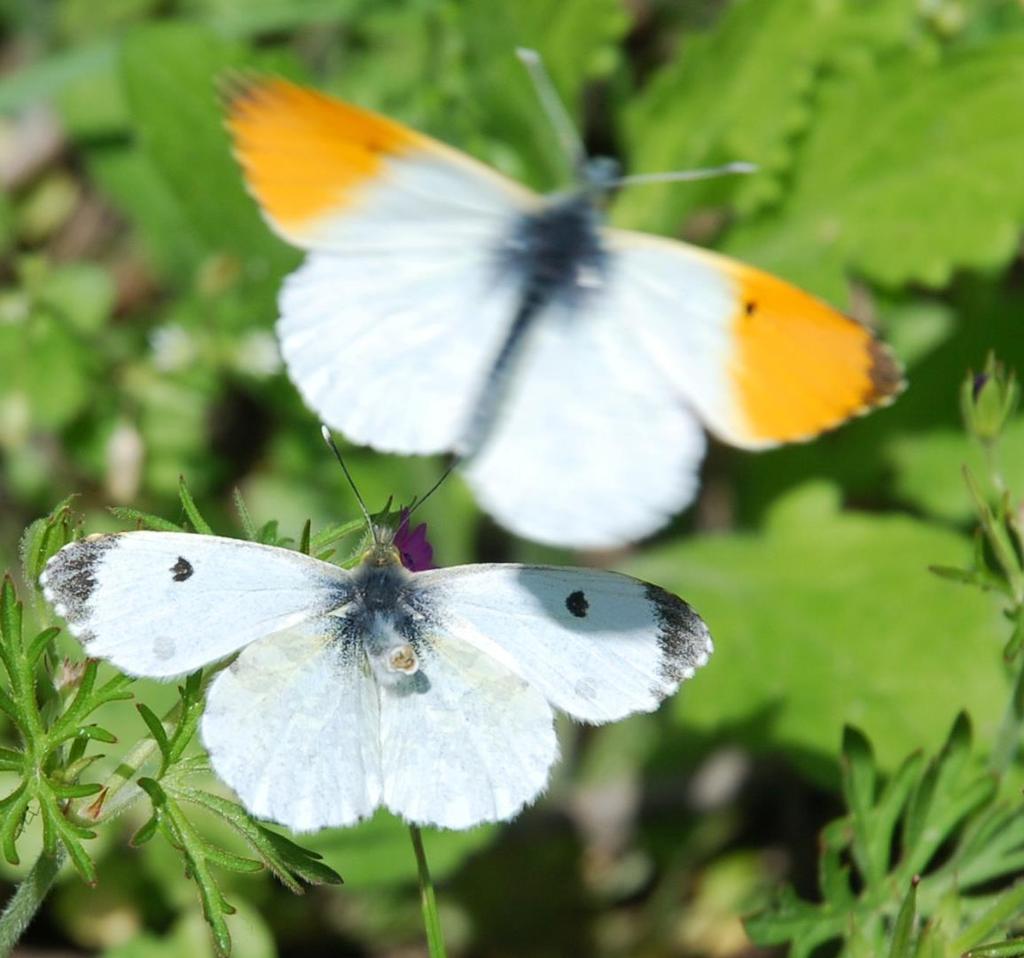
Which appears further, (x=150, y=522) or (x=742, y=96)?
(x=742, y=96)

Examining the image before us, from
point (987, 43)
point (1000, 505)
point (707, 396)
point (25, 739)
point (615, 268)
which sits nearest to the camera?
point (25, 739)

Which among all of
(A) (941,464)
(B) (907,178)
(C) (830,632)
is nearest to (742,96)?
(B) (907,178)

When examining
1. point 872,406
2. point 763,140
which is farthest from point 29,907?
point 763,140

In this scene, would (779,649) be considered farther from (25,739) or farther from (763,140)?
(25,739)

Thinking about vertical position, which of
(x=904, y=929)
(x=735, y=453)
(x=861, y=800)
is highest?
(x=904, y=929)

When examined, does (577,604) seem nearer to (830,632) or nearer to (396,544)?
(396,544)

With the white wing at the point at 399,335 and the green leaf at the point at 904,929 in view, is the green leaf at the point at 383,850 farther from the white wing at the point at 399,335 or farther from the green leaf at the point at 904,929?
the green leaf at the point at 904,929

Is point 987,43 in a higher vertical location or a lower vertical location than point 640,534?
lower

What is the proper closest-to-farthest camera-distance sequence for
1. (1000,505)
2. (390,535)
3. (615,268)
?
(390,535) → (1000,505) → (615,268)

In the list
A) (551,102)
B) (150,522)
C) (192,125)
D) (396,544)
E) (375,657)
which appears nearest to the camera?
(375,657)
